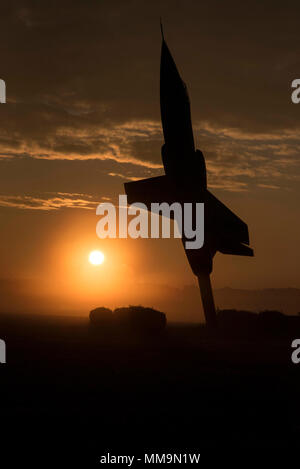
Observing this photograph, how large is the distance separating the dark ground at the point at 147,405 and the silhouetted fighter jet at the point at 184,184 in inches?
274

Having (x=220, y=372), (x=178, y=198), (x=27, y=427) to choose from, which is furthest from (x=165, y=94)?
(x=27, y=427)

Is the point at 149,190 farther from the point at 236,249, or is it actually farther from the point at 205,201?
the point at 236,249

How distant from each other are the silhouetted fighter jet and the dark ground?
696 cm

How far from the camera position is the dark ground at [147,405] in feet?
42.6

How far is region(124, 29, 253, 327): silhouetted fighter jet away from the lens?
27.8m

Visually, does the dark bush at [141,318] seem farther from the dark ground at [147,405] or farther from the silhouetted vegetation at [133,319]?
the dark ground at [147,405]

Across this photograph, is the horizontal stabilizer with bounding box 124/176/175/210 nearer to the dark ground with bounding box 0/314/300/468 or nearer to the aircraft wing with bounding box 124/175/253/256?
the aircraft wing with bounding box 124/175/253/256

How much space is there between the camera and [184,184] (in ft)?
93.1

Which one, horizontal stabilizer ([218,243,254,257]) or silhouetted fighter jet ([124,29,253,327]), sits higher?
silhouetted fighter jet ([124,29,253,327])

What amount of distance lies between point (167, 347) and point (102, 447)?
20243mm

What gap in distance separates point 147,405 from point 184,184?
15.6 metres

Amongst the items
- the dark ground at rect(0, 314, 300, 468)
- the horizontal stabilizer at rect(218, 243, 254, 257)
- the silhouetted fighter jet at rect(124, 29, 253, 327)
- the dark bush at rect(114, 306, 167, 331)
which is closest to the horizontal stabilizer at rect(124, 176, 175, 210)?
the silhouetted fighter jet at rect(124, 29, 253, 327)

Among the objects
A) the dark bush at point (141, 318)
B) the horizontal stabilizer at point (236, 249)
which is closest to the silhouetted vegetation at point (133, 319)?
the dark bush at point (141, 318)

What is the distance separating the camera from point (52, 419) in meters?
15.4
